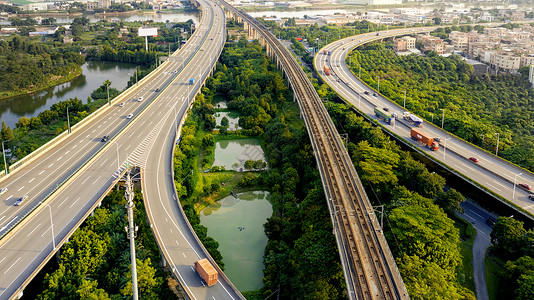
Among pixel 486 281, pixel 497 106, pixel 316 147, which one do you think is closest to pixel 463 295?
pixel 486 281

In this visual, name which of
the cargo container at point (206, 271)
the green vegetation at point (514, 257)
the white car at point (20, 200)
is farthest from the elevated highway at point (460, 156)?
the white car at point (20, 200)

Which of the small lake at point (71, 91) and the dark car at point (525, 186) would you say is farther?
the small lake at point (71, 91)

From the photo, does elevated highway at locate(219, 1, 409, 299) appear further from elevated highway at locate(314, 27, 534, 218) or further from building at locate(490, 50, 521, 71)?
building at locate(490, 50, 521, 71)

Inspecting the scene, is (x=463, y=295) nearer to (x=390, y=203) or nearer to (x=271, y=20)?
(x=390, y=203)

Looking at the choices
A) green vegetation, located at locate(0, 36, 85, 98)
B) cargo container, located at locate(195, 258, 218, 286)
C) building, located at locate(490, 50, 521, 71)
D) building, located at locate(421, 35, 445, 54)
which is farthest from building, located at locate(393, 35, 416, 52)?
cargo container, located at locate(195, 258, 218, 286)

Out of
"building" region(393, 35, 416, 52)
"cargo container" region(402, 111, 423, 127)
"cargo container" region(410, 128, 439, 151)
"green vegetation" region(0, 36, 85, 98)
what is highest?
"building" region(393, 35, 416, 52)

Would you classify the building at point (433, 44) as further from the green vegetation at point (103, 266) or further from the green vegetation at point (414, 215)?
the green vegetation at point (103, 266)
